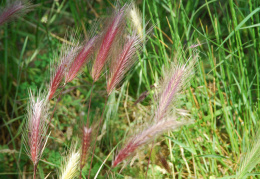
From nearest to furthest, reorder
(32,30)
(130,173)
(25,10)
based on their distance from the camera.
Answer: (25,10) < (130,173) < (32,30)

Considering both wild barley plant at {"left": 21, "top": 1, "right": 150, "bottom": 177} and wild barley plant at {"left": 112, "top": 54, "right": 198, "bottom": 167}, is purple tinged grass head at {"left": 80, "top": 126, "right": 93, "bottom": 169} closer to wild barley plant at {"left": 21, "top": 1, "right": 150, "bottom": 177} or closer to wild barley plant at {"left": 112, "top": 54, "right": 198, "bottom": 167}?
wild barley plant at {"left": 21, "top": 1, "right": 150, "bottom": 177}

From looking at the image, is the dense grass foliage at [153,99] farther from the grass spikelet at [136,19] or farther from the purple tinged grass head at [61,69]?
the purple tinged grass head at [61,69]

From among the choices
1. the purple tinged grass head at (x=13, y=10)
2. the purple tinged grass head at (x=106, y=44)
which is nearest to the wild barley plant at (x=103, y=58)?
the purple tinged grass head at (x=106, y=44)

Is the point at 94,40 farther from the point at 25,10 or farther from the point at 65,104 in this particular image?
the point at 65,104

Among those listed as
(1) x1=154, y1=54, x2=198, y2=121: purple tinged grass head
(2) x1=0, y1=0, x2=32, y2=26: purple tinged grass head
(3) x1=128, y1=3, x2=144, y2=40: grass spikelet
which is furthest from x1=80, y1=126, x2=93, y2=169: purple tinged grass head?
(2) x1=0, y1=0, x2=32, y2=26: purple tinged grass head

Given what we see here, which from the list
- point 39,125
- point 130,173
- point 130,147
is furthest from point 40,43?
point 130,147

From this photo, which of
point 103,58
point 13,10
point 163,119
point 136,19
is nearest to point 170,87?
point 163,119

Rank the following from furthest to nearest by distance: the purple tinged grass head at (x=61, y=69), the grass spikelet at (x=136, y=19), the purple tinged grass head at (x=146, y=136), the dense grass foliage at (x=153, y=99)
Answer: the dense grass foliage at (x=153, y=99) < the grass spikelet at (x=136, y=19) < the purple tinged grass head at (x=61, y=69) < the purple tinged grass head at (x=146, y=136)
